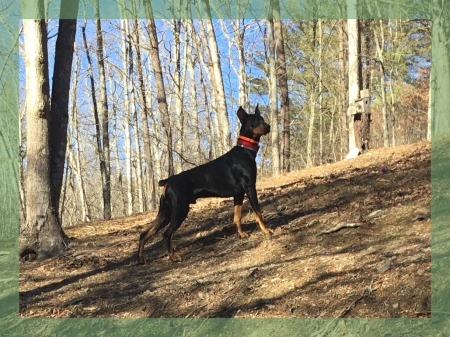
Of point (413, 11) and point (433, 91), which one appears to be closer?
point (433, 91)

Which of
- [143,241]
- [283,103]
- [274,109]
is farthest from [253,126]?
[274,109]

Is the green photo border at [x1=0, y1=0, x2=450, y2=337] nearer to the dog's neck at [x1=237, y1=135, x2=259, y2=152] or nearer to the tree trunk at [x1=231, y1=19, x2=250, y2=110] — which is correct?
the dog's neck at [x1=237, y1=135, x2=259, y2=152]

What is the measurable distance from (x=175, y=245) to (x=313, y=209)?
2.10 m

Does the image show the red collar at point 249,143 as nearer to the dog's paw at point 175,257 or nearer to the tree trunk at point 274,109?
the dog's paw at point 175,257

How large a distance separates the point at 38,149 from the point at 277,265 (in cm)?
390

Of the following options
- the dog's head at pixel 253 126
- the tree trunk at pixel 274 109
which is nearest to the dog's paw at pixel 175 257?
the dog's head at pixel 253 126

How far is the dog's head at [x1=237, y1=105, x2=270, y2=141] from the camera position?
6766 millimetres

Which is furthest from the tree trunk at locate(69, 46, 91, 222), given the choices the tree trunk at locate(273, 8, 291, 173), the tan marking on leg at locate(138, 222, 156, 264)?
the tan marking on leg at locate(138, 222, 156, 264)

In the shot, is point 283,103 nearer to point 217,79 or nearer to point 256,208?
point 217,79

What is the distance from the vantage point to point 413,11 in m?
12.3

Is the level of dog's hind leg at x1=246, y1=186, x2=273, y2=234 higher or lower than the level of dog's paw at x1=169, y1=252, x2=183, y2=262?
higher

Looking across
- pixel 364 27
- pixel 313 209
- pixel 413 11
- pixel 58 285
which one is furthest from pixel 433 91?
pixel 364 27

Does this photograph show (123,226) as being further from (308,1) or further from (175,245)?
(308,1)

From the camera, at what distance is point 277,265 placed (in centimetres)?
591
